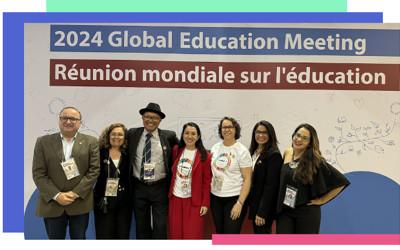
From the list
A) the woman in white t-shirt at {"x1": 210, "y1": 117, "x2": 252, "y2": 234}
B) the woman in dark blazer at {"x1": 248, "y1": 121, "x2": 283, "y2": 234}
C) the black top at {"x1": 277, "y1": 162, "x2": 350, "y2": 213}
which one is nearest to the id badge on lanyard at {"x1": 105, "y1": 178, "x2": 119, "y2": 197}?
the woman in white t-shirt at {"x1": 210, "y1": 117, "x2": 252, "y2": 234}

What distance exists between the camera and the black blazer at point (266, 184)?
4059 millimetres

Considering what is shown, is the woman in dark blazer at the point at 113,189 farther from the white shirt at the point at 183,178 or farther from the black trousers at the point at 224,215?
the black trousers at the point at 224,215

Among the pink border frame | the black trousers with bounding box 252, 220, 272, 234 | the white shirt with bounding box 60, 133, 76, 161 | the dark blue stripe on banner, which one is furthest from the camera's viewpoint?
the dark blue stripe on banner

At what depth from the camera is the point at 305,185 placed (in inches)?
157

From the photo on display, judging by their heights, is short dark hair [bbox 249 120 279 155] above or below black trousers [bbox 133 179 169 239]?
above

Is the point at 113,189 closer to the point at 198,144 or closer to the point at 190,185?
the point at 190,185

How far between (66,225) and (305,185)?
6.80 ft

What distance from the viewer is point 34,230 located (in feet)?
14.0

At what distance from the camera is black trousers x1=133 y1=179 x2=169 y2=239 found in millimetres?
4090

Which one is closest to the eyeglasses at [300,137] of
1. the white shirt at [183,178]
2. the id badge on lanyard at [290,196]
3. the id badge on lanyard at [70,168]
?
the id badge on lanyard at [290,196]

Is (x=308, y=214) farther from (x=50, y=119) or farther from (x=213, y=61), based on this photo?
(x=50, y=119)

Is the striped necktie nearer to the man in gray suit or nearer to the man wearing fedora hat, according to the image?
the man wearing fedora hat

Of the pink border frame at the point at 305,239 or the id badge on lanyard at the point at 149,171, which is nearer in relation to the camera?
the pink border frame at the point at 305,239

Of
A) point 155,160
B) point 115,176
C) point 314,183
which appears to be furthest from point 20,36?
point 314,183
